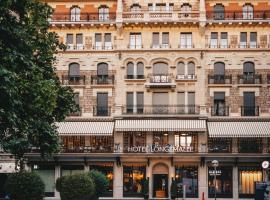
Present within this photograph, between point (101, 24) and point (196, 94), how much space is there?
1132 cm

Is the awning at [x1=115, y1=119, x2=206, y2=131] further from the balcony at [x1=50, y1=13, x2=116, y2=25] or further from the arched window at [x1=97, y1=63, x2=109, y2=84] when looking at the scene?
the balcony at [x1=50, y1=13, x2=116, y2=25]

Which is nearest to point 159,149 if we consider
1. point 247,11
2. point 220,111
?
point 220,111

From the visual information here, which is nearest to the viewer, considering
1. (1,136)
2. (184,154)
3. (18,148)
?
(1,136)

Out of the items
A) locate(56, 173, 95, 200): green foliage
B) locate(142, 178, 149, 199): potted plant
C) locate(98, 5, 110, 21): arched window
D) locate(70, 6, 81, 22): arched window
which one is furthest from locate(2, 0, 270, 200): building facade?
locate(56, 173, 95, 200): green foliage

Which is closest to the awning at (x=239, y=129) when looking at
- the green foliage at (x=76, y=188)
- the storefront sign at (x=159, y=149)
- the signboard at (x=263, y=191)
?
the storefront sign at (x=159, y=149)

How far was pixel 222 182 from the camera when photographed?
5306 cm

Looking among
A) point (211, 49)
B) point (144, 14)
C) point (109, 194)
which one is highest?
point (144, 14)

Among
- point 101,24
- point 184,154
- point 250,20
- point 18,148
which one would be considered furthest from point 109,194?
point 18,148

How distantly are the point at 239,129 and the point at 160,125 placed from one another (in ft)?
23.7

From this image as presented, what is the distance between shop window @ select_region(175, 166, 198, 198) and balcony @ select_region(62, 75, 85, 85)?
1239 cm

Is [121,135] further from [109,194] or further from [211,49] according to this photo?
[211,49]

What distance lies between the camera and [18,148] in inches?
1161

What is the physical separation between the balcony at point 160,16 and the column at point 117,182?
14.1 m

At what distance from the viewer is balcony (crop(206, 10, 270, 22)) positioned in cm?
5388
